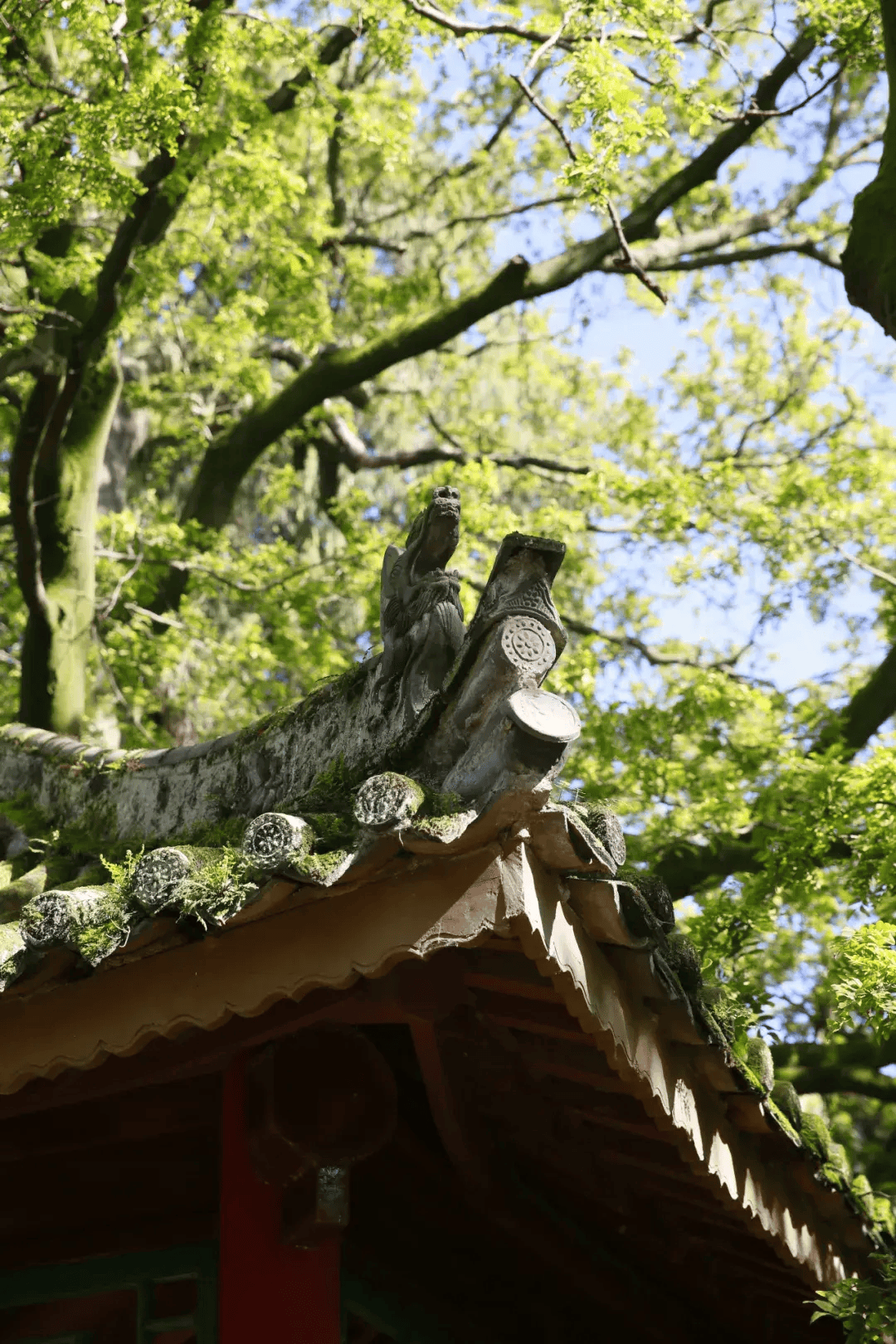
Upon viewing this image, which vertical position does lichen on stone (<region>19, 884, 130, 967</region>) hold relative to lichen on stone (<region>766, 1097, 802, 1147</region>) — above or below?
above

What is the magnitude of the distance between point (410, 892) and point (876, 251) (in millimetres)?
4068

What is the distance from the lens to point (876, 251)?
5684 mm

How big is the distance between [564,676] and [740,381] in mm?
6918

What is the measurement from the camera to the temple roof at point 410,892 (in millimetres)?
2662

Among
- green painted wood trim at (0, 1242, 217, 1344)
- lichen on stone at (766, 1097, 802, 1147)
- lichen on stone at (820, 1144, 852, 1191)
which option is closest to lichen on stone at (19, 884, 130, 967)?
green painted wood trim at (0, 1242, 217, 1344)

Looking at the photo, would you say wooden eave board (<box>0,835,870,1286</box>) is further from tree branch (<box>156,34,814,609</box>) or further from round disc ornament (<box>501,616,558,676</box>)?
tree branch (<box>156,34,814,609</box>)

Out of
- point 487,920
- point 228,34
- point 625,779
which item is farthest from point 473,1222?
point 228,34

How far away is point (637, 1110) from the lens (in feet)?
12.5

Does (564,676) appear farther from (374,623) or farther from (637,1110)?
(637,1110)

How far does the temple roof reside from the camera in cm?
266

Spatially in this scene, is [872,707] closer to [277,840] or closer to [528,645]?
[528,645]

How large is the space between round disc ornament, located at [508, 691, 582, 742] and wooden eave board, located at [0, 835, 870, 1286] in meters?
0.24

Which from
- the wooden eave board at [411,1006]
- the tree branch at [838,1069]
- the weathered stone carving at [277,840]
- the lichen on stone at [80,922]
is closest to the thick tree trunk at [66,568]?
the tree branch at [838,1069]

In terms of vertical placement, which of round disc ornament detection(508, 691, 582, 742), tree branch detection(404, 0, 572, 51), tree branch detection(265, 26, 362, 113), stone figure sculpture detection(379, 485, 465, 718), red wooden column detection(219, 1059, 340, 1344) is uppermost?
tree branch detection(265, 26, 362, 113)
